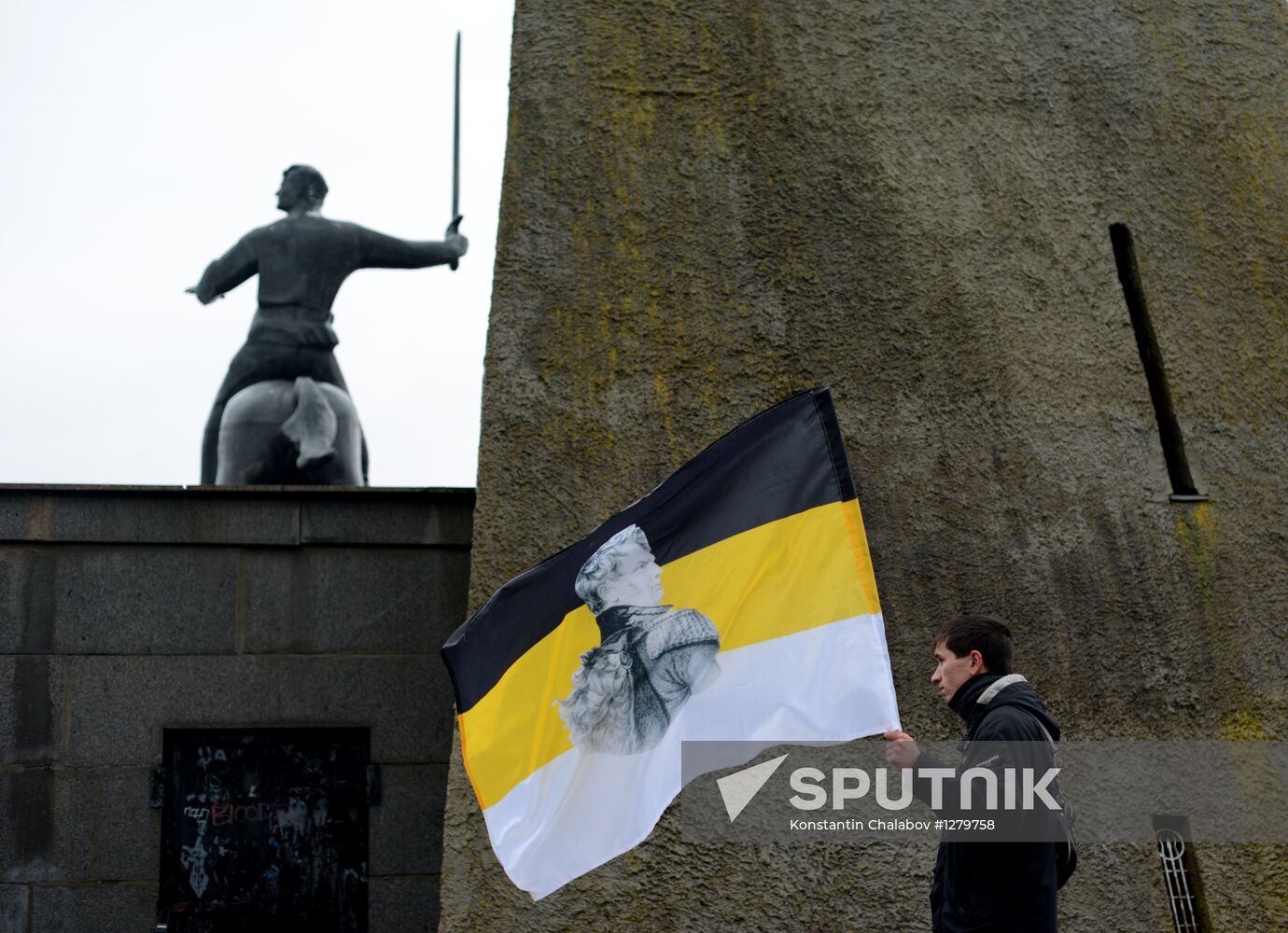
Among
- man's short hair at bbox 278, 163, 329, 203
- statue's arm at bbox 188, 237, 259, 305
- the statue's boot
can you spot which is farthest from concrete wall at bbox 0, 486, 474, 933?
man's short hair at bbox 278, 163, 329, 203

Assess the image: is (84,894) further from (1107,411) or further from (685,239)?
(1107,411)

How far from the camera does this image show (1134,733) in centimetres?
534

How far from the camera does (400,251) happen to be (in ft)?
25.0

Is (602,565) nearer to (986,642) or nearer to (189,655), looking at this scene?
(986,642)

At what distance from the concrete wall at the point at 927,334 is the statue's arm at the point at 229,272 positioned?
214cm

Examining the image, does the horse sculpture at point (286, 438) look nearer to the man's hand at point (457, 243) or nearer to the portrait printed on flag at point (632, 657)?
the man's hand at point (457, 243)

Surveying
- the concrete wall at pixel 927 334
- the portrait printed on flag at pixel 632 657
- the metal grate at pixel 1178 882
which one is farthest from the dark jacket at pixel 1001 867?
the metal grate at pixel 1178 882

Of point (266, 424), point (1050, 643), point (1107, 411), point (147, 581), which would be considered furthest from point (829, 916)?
point (266, 424)

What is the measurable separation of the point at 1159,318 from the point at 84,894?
17.7 ft

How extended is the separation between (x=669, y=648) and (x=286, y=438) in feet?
13.0

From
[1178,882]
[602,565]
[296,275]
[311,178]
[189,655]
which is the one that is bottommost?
[1178,882]

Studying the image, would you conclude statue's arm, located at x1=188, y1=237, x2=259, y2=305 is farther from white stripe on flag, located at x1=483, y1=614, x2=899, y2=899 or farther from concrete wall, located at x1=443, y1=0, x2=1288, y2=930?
white stripe on flag, located at x1=483, y1=614, x2=899, y2=899

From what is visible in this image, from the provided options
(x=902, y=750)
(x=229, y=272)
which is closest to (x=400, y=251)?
(x=229, y=272)

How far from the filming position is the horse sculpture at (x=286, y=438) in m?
6.99
